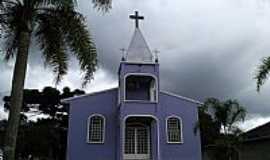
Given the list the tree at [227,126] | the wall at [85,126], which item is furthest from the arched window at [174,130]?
the tree at [227,126]

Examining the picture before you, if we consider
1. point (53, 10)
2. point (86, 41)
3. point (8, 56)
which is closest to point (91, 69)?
point (86, 41)

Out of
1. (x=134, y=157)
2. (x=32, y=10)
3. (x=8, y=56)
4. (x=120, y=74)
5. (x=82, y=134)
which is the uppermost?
(x=120, y=74)

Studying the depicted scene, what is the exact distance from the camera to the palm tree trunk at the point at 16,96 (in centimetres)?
825

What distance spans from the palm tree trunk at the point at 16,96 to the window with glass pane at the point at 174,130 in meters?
16.7

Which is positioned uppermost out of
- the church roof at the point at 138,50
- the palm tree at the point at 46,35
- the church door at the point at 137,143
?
the church roof at the point at 138,50

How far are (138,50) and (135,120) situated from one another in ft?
17.2

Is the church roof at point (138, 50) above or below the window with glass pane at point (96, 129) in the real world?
above

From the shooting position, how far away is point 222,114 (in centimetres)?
1664

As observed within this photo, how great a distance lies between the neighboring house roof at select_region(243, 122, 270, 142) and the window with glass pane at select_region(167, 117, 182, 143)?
4748 mm

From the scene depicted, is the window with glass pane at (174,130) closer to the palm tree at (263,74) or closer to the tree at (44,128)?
the tree at (44,128)

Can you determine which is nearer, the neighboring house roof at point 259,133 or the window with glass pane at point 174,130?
the neighboring house roof at point 259,133

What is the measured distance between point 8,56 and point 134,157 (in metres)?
14.1

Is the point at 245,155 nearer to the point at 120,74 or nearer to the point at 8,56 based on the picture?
the point at 120,74

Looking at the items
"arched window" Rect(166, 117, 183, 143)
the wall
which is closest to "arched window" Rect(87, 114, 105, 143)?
the wall
